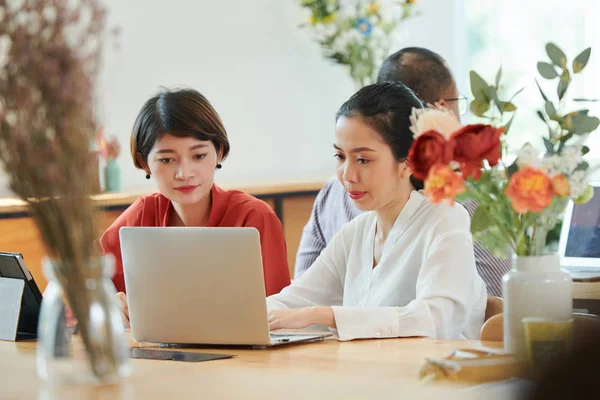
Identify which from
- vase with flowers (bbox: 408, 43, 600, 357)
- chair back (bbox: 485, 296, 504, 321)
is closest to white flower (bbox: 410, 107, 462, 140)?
vase with flowers (bbox: 408, 43, 600, 357)

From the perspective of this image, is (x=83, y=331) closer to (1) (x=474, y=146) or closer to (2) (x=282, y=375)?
(2) (x=282, y=375)

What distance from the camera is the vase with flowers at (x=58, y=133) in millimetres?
1322

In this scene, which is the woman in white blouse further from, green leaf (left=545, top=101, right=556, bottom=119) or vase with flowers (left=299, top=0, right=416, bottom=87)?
vase with flowers (left=299, top=0, right=416, bottom=87)

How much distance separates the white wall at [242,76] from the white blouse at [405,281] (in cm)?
207

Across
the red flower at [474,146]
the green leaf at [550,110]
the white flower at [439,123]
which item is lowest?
the red flower at [474,146]

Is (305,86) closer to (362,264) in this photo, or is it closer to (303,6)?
(303,6)

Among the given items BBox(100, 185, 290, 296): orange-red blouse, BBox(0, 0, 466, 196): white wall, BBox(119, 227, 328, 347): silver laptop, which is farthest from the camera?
BBox(0, 0, 466, 196): white wall

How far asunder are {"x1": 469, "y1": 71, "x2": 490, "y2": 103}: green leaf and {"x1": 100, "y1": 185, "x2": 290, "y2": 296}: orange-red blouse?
1156mm

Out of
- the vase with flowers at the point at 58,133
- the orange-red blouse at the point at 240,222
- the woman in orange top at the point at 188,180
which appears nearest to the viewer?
the vase with flowers at the point at 58,133

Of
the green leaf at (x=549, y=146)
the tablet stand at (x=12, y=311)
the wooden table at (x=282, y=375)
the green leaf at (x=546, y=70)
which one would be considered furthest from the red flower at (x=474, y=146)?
the tablet stand at (x=12, y=311)

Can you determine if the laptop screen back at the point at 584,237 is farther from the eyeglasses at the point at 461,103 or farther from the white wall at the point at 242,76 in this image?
the white wall at the point at 242,76

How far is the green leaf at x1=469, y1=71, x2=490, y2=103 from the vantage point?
1.85 metres

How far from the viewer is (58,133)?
1342 millimetres

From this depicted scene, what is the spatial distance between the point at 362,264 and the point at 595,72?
373 cm
